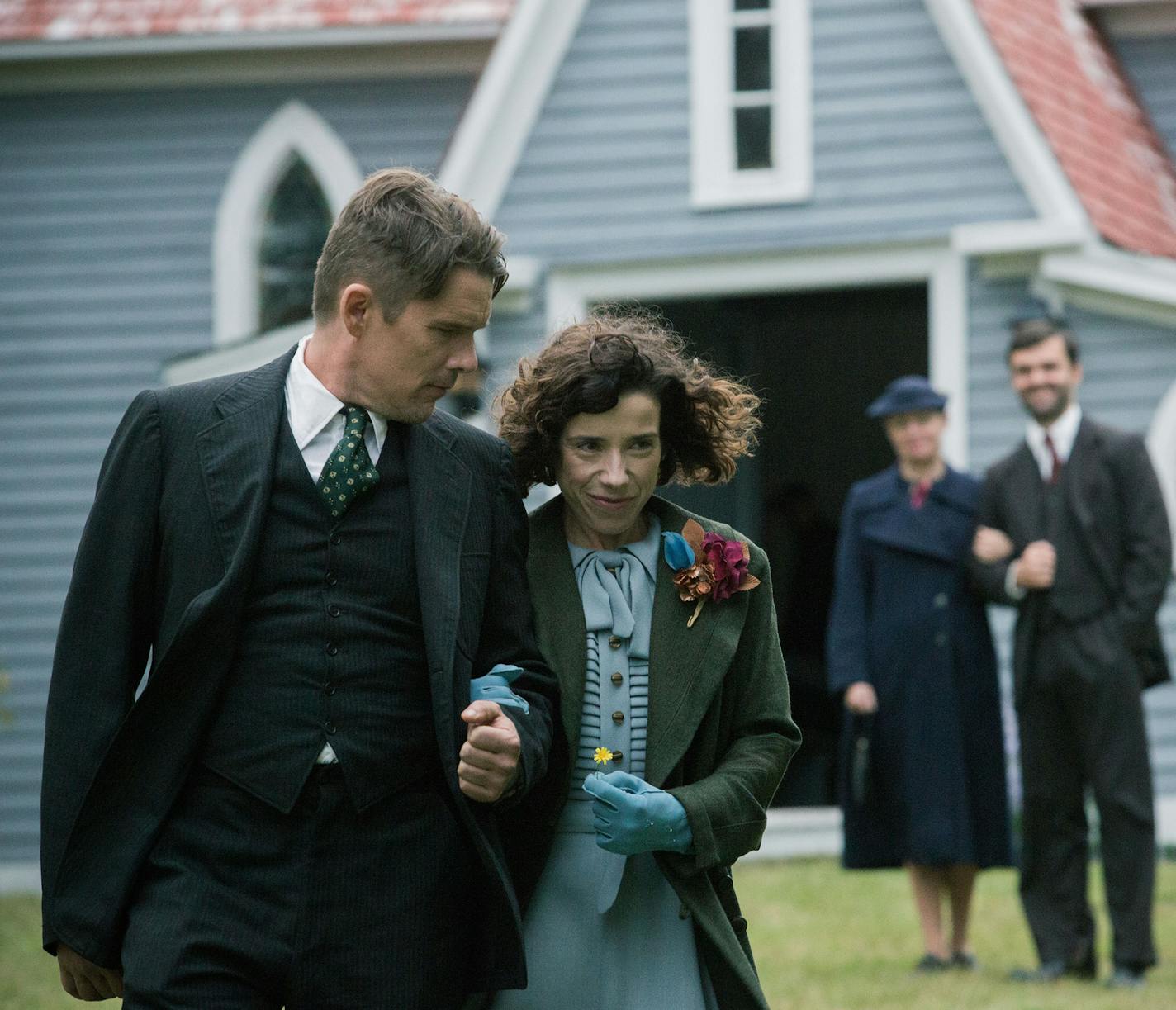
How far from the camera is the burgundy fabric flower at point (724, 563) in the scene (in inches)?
136

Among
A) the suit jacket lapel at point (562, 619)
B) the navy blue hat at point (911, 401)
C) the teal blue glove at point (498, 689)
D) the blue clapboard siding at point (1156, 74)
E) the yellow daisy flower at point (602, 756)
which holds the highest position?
the blue clapboard siding at point (1156, 74)

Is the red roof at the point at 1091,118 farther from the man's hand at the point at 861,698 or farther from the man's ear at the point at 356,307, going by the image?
the man's ear at the point at 356,307

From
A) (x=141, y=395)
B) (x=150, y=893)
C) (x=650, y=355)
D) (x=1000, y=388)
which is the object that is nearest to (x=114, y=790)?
(x=150, y=893)

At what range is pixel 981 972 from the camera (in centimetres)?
722

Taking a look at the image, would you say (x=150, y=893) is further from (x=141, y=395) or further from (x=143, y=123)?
(x=143, y=123)

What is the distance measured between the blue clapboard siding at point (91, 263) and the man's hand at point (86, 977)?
31.0 feet

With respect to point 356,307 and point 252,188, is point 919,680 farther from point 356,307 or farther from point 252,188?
point 252,188

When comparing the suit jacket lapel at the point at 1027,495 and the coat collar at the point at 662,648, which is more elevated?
the suit jacket lapel at the point at 1027,495

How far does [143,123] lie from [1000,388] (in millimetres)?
5801

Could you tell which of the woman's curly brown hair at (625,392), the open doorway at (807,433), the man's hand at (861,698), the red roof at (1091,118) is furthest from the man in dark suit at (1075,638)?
the woman's curly brown hair at (625,392)

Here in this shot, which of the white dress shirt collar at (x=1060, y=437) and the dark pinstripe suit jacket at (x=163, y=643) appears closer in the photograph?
the dark pinstripe suit jacket at (x=163, y=643)

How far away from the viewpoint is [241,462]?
3107mm

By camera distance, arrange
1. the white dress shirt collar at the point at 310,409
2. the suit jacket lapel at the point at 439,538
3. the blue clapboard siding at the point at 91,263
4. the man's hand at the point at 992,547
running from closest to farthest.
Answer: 1. the suit jacket lapel at the point at 439,538
2. the white dress shirt collar at the point at 310,409
3. the man's hand at the point at 992,547
4. the blue clapboard siding at the point at 91,263

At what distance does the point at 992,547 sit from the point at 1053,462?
41 cm
